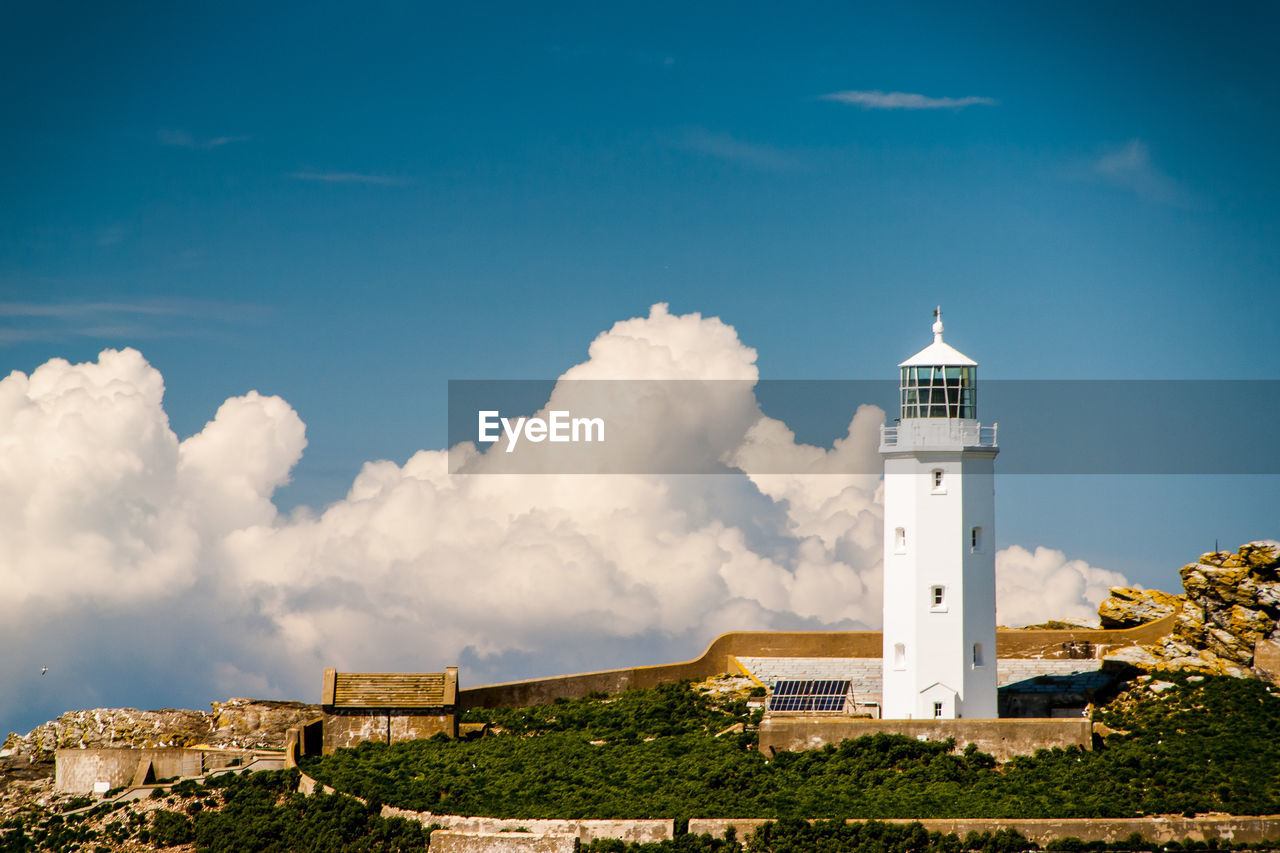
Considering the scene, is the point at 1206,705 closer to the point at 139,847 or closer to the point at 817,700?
the point at 817,700

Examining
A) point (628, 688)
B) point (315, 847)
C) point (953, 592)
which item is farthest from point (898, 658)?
point (315, 847)

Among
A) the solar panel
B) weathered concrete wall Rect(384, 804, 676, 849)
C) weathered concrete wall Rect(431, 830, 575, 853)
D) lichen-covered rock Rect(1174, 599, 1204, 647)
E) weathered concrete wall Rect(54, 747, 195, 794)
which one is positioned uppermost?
lichen-covered rock Rect(1174, 599, 1204, 647)

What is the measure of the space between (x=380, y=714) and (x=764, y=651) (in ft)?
40.1

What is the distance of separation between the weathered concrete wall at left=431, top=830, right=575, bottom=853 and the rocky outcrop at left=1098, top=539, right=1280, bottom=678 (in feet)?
57.9

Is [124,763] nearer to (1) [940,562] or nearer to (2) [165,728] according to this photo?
(2) [165,728]

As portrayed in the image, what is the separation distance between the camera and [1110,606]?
44844 millimetres

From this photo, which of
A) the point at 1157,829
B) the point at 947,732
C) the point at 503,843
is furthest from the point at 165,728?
the point at 1157,829

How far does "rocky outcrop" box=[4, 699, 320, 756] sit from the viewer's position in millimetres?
41969

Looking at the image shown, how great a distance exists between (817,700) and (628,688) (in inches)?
312

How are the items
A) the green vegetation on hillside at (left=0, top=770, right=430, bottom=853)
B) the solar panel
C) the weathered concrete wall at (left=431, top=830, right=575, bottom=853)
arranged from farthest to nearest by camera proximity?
the solar panel → the green vegetation on hillside at (left=0, top=770, right=430, bottom=853) → the weathered concrete wall at (left=431, top=830, right=575, bottom=853)

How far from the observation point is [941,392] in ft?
117

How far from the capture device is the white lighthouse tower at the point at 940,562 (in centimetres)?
3462

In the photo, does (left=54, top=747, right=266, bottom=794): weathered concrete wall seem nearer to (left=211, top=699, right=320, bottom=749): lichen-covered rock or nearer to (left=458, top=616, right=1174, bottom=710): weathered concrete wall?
(left=211, top=699, right=320, bottom=749): lichen-covered rock

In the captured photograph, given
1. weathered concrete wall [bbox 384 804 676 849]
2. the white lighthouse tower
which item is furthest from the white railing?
weathered concrete wall [bbox 384 804 676 849]
